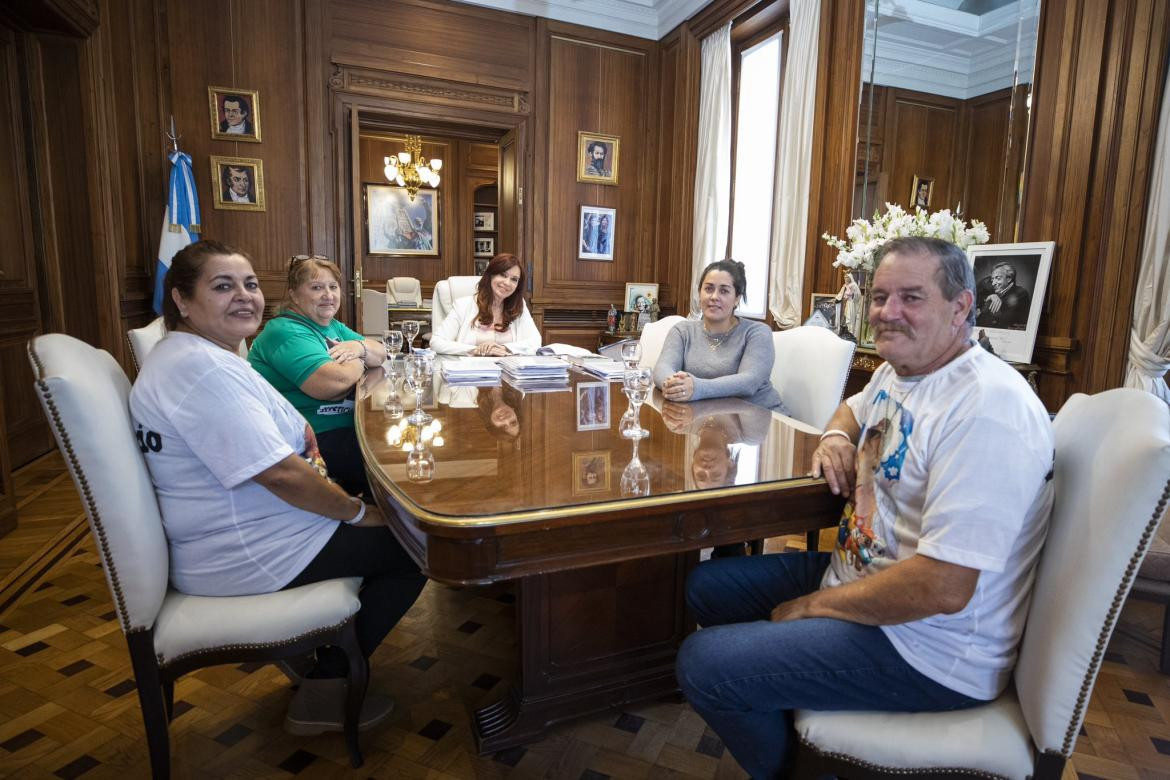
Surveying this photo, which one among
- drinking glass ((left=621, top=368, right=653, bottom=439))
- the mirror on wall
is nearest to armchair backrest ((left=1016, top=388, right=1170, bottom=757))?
drinking glass ((left=621, top=368, right=653, bottom=439))

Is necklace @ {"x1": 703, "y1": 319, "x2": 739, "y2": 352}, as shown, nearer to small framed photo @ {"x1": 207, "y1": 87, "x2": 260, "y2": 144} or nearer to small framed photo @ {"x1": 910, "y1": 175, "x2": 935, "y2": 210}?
small framed photo @ {"x1": 910, "y1": 175, "x2": 935, "y2": 210}

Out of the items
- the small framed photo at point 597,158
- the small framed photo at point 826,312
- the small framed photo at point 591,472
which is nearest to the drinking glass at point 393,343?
the small framed photo at point 591,472

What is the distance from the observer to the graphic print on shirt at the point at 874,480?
1190mm

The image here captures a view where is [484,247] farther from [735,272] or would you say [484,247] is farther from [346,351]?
[735,272]

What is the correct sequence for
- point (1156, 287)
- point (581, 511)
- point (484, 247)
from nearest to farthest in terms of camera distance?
point (581, 511) → point (1156, 287) → point (484, 247)

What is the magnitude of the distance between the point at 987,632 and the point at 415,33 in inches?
224

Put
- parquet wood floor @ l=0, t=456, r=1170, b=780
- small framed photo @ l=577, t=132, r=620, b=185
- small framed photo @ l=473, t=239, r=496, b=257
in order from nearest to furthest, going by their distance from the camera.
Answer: parquet wood floor @ l=0, t=456, r=1170, b=780 → small framed photo @ l=577, t=132, r=620, b=185 → small framed photo @ l=473, t=239, r=496, b=257

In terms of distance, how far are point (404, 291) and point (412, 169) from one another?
148cm

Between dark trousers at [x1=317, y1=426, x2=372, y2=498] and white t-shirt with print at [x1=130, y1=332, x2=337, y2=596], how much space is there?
834 millimetres

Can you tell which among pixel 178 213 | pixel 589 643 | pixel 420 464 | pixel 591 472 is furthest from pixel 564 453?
pixel 178 213

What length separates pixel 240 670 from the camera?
2.02 m

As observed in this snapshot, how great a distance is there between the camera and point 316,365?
7.22 ft

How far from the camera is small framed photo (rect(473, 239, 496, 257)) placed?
31.1ft

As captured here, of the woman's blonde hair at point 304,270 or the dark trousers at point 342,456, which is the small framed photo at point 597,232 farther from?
the dark trousers at point 342,456
